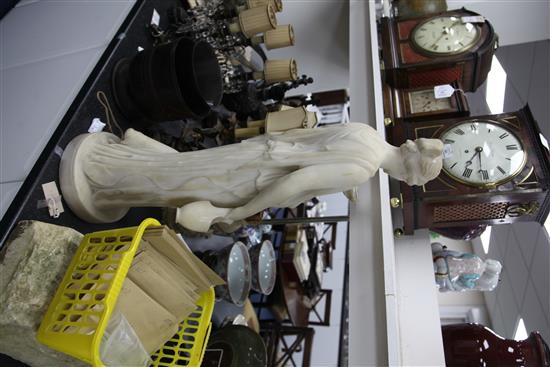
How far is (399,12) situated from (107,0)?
1580mm

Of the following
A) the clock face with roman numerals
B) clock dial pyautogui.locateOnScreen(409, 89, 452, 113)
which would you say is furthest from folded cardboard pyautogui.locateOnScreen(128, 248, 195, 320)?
clock dial pyautogui.locateOnScreen(409, 89, 452, 113)

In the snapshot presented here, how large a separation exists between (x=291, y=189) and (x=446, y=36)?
58.5 inches

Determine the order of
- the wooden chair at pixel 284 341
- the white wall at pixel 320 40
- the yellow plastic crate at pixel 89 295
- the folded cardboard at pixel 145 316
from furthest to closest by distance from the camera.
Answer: the wooden chair at pixel 284 341
the white wall at pixel 320 40
the folded cardboard at pixel 145 316
the yellow plastic crate at pixel 89 295

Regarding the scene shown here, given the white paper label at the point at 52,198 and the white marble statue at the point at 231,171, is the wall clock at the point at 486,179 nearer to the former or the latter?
the white marble statue at the point at 231,171

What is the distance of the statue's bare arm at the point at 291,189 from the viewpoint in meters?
1.03

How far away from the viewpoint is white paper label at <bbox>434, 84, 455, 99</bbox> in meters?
1.86

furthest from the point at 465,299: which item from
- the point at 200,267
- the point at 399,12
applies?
the point at 200,267

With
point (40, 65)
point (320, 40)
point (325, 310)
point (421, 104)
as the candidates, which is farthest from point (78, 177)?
point (325, 310)

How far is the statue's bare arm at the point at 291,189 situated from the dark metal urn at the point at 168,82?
0.58 m

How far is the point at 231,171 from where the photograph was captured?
3.71 ft

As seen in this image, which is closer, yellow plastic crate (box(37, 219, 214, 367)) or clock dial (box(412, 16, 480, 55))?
yellow plastic crate (box(37, 219, 214, 367))

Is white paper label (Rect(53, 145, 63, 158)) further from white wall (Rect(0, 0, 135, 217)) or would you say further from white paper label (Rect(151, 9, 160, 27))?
white paper label (Rect(151, 9, 160, 27))

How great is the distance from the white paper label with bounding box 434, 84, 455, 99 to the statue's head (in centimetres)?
90

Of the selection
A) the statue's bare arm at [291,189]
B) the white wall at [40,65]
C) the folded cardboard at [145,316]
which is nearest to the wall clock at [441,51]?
the statue's bare arm at [291,189]
